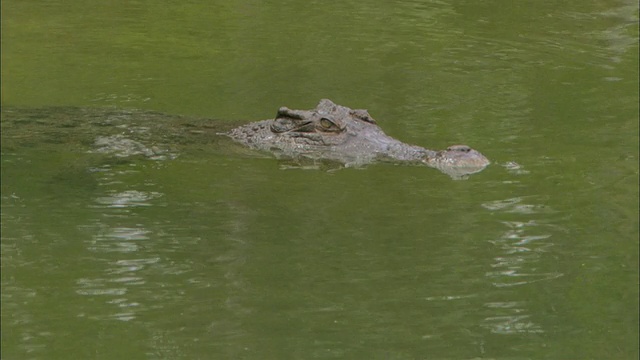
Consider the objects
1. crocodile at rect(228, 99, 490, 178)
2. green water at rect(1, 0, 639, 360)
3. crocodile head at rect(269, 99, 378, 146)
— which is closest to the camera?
green water at rect(1, 0, 639, 360)

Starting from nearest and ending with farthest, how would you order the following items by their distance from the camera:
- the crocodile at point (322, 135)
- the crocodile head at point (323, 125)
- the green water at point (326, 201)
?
the green water at point (326, 201)
the crocodile at point (322, 135)
the crocodile head at point (323, 125)

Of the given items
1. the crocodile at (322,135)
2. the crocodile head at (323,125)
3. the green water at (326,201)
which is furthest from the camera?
the crocodile head at (323,125)

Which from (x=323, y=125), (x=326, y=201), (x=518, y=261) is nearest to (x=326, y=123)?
(x=323, y=125)

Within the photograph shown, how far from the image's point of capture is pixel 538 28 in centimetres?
395

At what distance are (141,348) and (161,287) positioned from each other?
0.63 m

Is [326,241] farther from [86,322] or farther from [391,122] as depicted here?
[391,122]

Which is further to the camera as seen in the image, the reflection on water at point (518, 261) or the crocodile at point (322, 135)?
the crocodile at point (322, 135)

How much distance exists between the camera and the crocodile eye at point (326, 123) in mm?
7159

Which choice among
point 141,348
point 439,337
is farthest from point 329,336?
point 141,348

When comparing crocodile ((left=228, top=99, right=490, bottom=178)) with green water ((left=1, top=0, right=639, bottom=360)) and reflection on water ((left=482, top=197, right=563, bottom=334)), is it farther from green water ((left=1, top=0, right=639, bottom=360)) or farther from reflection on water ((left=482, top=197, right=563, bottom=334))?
reflection on water ((left=482, top=197, right=563, bottom=334))

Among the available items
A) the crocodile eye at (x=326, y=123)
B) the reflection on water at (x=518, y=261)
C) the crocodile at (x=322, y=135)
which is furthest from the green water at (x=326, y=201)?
the crocodile eye at (x=326, y=123)

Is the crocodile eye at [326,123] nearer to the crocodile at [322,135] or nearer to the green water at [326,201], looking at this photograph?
the crocodile at [322,135]

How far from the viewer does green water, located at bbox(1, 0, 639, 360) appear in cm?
348

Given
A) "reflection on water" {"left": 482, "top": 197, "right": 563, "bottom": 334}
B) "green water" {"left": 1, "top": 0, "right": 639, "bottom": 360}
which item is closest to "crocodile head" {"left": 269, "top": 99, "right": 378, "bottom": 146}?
"green water" {"left": 1, "top": 0, "right": 639, "bottom": 360}
